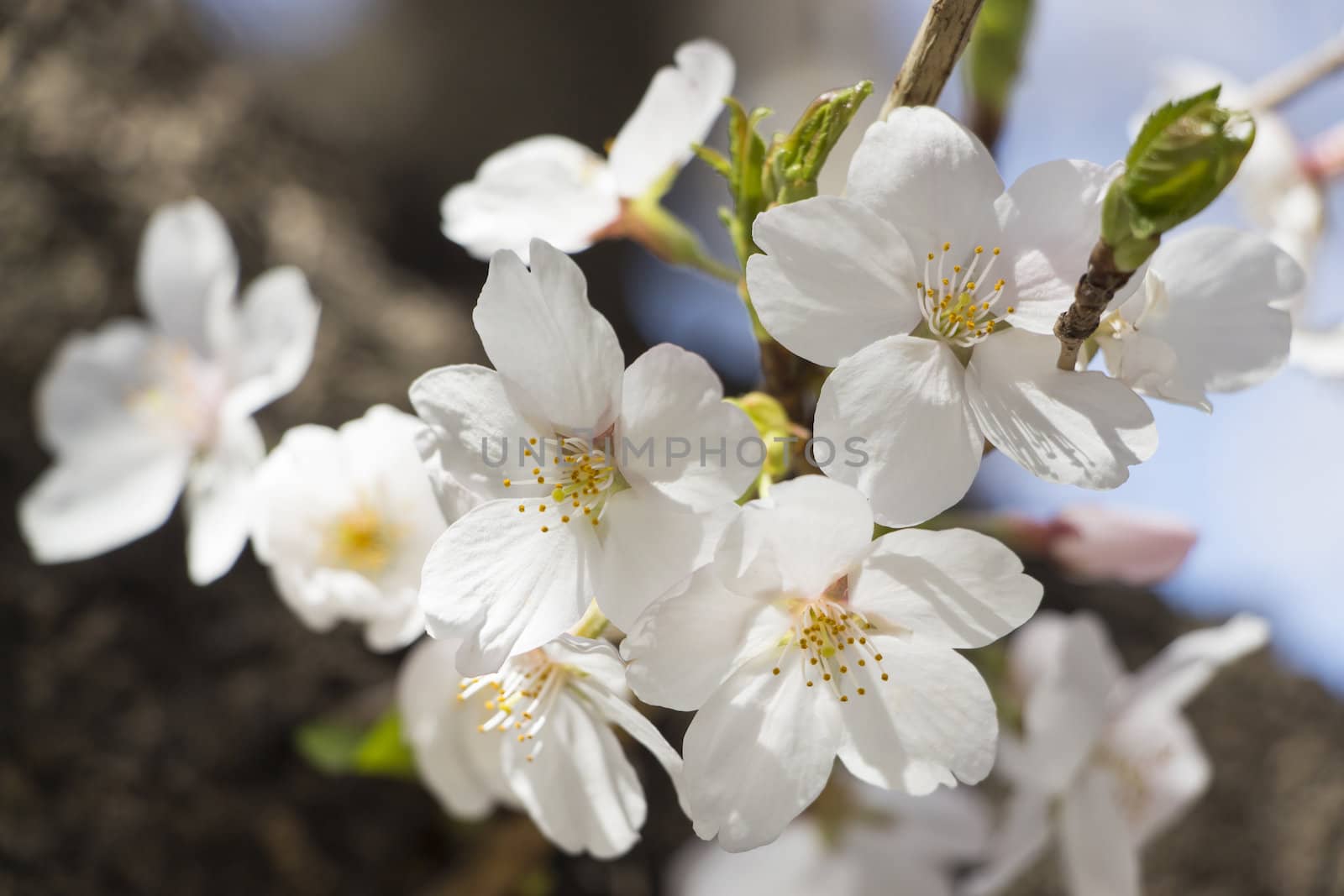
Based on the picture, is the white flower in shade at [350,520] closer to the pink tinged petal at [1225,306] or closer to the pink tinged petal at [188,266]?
the pink tinged petal at [188,266]

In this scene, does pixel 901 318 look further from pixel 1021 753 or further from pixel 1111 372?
pixel 1021 753

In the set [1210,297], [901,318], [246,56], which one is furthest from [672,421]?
[246,56]

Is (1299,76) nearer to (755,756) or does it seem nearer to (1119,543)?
(1119,543)

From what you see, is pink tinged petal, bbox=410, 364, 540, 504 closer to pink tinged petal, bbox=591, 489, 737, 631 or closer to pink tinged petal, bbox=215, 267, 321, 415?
pink tinged petal, bbox=591, 489, 737, 631

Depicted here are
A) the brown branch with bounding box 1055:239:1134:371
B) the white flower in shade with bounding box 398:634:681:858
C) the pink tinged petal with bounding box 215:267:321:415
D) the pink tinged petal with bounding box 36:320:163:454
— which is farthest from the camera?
the pink tinged petal with bounding box 36:320:163:454

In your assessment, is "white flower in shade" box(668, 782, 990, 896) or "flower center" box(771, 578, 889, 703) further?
"white flower in shade" box(668, 782, 990, 896)

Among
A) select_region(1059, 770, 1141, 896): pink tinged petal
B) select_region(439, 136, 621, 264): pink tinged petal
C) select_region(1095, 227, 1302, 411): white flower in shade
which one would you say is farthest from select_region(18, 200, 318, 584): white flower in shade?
select_region(1059, 770, 1141, 896): pink tinged petal

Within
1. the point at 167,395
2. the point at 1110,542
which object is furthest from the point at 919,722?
the point at 167,395
